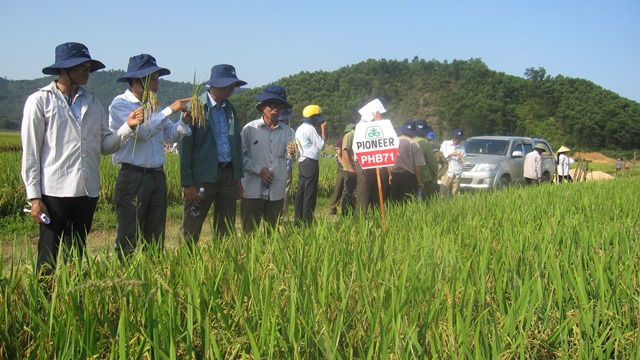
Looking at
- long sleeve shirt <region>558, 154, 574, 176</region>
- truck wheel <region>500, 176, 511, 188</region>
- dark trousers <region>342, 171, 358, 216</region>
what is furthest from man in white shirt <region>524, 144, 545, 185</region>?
dark trousers <region>342, 171, 358, 216</region>

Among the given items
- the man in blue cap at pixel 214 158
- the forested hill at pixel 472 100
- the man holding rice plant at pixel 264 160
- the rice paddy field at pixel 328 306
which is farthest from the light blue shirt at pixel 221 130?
the forested hill at pixel 472 100

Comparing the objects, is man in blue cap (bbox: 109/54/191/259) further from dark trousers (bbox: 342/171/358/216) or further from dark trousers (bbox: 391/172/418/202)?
dark trousers (bbox: 342/171/358/216)

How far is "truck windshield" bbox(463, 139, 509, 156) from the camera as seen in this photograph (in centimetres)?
1265

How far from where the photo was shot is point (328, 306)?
6.66 feet

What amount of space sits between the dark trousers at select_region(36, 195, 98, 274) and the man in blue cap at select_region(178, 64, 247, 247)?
94 centimetres

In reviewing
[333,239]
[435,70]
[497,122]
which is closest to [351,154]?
[333,239]

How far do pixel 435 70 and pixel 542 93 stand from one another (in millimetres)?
20889

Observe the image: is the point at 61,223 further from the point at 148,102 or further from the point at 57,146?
the point at 148,102

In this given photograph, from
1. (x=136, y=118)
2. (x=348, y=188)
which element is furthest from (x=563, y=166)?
(x=136, y=118)

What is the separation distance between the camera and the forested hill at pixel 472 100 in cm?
6788

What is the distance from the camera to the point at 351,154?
7965 millimetres

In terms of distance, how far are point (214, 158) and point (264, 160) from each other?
0.67m

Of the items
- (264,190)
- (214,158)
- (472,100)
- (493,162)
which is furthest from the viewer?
(472,100)

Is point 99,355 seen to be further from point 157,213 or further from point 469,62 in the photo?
point 469,62
